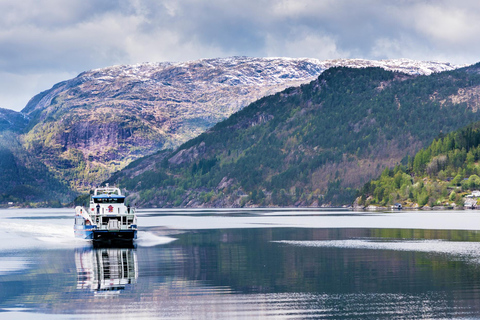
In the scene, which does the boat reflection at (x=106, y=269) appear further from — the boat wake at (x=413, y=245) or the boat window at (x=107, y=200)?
the boat wake at (x=413, y=245)

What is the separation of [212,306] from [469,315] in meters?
18.9

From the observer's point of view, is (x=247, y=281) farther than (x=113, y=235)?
No

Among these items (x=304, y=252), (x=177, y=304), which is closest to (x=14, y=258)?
(x=304, y=252)

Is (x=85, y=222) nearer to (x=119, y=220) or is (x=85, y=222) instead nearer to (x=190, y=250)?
(x=119, y=220)

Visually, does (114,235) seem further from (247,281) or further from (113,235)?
(247,281)

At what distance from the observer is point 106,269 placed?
81.5 metres

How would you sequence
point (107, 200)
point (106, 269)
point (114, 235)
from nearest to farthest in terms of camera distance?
point (106, 269)
point (114, 235)
point (107, 200)

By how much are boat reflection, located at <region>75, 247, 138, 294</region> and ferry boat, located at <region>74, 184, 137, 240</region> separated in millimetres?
6664

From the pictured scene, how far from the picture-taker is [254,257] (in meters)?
91.8

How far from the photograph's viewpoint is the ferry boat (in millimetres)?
121250

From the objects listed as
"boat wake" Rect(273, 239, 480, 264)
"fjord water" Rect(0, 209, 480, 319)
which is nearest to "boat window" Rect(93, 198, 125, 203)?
"fjord water" Rect(0, 209, 480, 319)

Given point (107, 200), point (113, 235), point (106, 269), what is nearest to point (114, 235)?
point (113, 235)

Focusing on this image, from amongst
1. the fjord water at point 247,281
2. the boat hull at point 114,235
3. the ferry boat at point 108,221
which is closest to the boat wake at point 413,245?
the fjord water at point 247,281

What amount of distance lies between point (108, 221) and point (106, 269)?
152 feet
